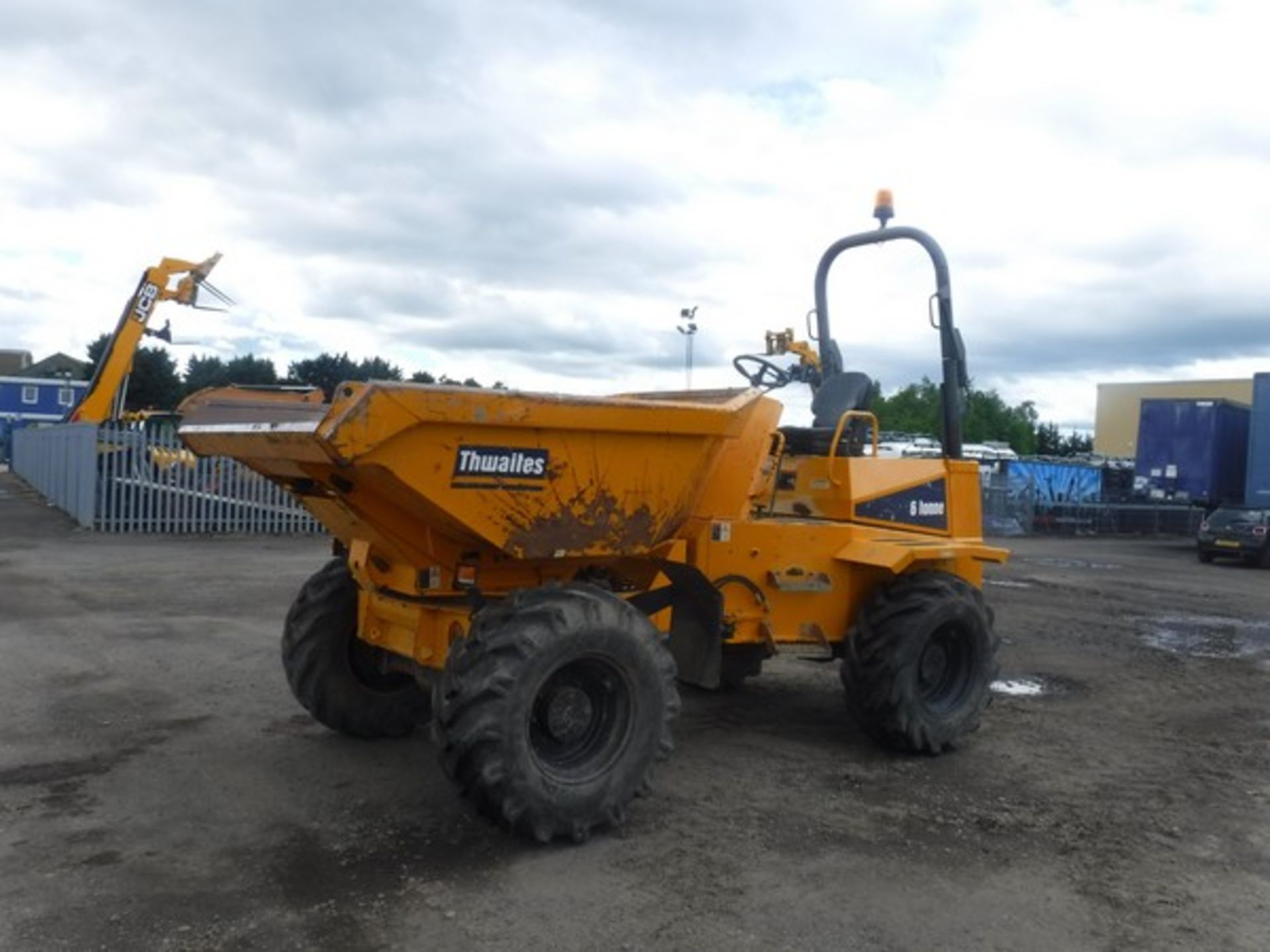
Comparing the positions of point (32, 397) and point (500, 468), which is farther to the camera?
point (32, 397)

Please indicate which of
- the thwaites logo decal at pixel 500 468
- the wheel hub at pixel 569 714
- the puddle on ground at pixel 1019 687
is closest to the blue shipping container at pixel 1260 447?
the puddle on ground at pixel 1019 687

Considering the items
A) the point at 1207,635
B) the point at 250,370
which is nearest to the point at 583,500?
the point at 1207,635

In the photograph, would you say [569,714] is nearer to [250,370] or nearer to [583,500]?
[583,500]

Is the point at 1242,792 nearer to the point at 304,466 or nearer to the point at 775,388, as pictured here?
the point at 775,388

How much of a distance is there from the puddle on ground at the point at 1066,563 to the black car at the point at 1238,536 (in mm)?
3075

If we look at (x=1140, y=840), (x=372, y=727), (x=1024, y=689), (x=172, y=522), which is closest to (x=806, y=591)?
(x=1140, y=840)

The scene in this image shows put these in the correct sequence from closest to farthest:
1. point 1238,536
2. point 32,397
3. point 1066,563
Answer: point 1066,563, point 1238,536, point 32,397

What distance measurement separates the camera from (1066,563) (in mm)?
20734

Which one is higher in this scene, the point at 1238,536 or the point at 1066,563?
the point at 1238,536

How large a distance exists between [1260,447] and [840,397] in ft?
65.1

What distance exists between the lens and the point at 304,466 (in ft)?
15.8

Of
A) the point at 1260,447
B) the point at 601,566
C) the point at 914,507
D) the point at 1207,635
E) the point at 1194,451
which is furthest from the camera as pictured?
the point at 1194,451

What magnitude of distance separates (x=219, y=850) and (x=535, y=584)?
1.76m

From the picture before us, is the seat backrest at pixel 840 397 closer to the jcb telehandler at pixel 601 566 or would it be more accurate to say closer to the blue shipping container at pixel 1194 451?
the jcb telehandler at pixel 601 566
